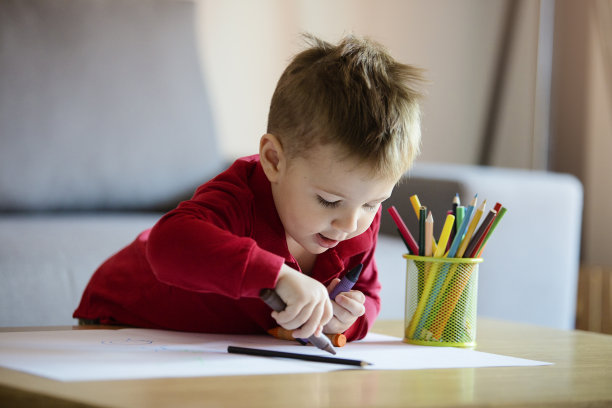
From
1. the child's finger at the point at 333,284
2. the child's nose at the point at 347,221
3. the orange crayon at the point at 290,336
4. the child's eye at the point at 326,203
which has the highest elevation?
the child's eye at the point at 326,203

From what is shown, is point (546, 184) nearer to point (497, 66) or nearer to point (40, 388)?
point (497, 66)

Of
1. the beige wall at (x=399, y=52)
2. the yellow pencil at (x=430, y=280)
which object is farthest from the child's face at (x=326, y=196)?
the beige wall at (x=399, y=52)

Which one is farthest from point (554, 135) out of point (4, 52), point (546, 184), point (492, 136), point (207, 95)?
point (4, 52)

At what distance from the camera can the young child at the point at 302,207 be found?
0.70m

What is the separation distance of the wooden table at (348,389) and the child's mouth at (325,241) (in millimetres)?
217

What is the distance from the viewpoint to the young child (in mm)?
703

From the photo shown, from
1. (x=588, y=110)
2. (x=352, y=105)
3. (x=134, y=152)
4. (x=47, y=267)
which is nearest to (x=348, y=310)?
(x=352, y=105)

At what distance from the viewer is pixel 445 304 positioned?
2.85ft

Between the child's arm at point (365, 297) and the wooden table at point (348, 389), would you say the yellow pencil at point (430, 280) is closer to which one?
the child's arm at point (365, 297)

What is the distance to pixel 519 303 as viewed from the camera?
1.74 m

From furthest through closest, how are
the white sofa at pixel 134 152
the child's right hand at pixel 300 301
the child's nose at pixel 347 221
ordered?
the white sofa at pixel 134 152, the child's nose at pixel 347 221, the child's right hand at pixel 300 301

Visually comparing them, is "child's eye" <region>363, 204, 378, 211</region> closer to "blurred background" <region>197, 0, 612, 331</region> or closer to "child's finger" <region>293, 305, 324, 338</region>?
"child's finger" <region>293, 305, 324, 338</region>

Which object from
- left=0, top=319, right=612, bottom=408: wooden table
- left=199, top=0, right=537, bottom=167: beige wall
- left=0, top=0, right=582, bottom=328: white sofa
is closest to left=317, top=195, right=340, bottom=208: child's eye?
left=0, top=319, right=612, bottom=408: wooden table

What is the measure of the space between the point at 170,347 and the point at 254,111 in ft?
5.76
